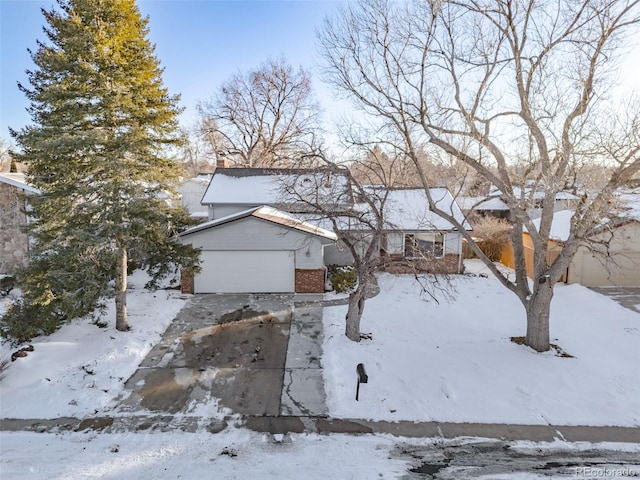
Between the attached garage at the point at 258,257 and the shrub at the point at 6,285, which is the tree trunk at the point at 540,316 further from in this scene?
the shrub at the point at 6,285

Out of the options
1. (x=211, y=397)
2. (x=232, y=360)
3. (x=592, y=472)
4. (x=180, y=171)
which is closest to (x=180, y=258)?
(x=180, y=171)

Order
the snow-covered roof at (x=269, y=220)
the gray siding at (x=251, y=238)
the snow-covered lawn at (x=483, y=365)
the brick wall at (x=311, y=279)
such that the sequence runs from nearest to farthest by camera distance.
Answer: the snow-covered lawn at (x=483, y=365)
the snow-covered roof at (x=269, y=220)
the gray siding at (x=251, y=238)
the brick wall at (x=311, y=279)

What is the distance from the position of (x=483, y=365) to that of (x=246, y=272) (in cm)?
918

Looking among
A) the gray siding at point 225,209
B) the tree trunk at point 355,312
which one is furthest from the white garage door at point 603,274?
the gray siding at point 225,209

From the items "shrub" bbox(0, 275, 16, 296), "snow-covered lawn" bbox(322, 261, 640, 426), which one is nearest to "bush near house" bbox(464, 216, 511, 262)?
"snow-covered lawn" bbox(322, 261, 640, 426)

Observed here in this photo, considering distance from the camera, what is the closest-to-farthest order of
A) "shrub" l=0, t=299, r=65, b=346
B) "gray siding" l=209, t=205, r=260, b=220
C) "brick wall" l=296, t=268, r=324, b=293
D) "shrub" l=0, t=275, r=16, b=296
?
1. "shrub" l=0, t=299, r=65, b=346
2. "shrub" l=0, t=275, r=16, b=296
3. "brick wall" l=296, t=268, r=324, b=293
4. "gray siding" l=209, t=205, r=260, b=220

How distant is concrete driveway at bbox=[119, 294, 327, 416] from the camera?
305 inches

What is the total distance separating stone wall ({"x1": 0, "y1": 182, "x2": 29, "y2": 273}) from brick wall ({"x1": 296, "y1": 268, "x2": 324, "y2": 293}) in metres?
12.1

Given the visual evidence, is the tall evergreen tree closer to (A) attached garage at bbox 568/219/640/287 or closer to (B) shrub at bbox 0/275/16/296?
(B) shrub at bbox 0/275/16/296

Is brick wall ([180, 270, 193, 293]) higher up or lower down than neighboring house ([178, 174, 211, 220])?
lower down

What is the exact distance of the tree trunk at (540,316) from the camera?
9.73 meters

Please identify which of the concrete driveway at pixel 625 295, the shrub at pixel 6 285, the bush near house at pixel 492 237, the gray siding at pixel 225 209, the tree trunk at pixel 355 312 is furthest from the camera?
the bush near house at pixel 492 237

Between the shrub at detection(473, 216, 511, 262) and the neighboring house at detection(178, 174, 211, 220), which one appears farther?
the neighboring house at detection(178, 174, 211, 220)

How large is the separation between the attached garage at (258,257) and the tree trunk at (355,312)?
4.60 m
